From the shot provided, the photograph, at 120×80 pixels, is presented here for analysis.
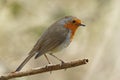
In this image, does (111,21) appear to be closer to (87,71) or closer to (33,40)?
(87,71)

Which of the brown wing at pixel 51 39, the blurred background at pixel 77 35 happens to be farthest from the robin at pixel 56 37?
the blurred background at pixel 77 35

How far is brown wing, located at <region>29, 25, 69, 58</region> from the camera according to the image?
484 cm

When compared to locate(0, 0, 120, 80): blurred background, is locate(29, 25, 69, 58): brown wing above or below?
above

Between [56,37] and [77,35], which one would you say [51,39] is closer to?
[56,37]

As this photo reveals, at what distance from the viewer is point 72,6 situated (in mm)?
7273

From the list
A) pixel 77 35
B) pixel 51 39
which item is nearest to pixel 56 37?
pixel 51 39

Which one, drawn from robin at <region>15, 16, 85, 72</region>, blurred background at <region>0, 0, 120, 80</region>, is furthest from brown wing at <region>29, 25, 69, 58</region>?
blurred background at <region>0, 0, 120, 80</region>

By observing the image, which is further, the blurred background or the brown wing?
the blurred background

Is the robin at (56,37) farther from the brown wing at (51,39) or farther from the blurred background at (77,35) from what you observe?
the blurred background at (77,35)

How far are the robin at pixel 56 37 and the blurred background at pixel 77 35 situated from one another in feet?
3.90

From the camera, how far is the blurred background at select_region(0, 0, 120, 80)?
6.42 metres

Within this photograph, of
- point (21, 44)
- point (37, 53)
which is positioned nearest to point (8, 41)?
point (21, 44)

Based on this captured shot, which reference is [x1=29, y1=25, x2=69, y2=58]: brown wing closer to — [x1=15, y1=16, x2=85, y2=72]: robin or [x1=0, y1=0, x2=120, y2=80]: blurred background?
[x1=15, y1=16, x2=85, y2=72]: robin

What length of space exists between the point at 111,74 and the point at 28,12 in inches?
62.6
